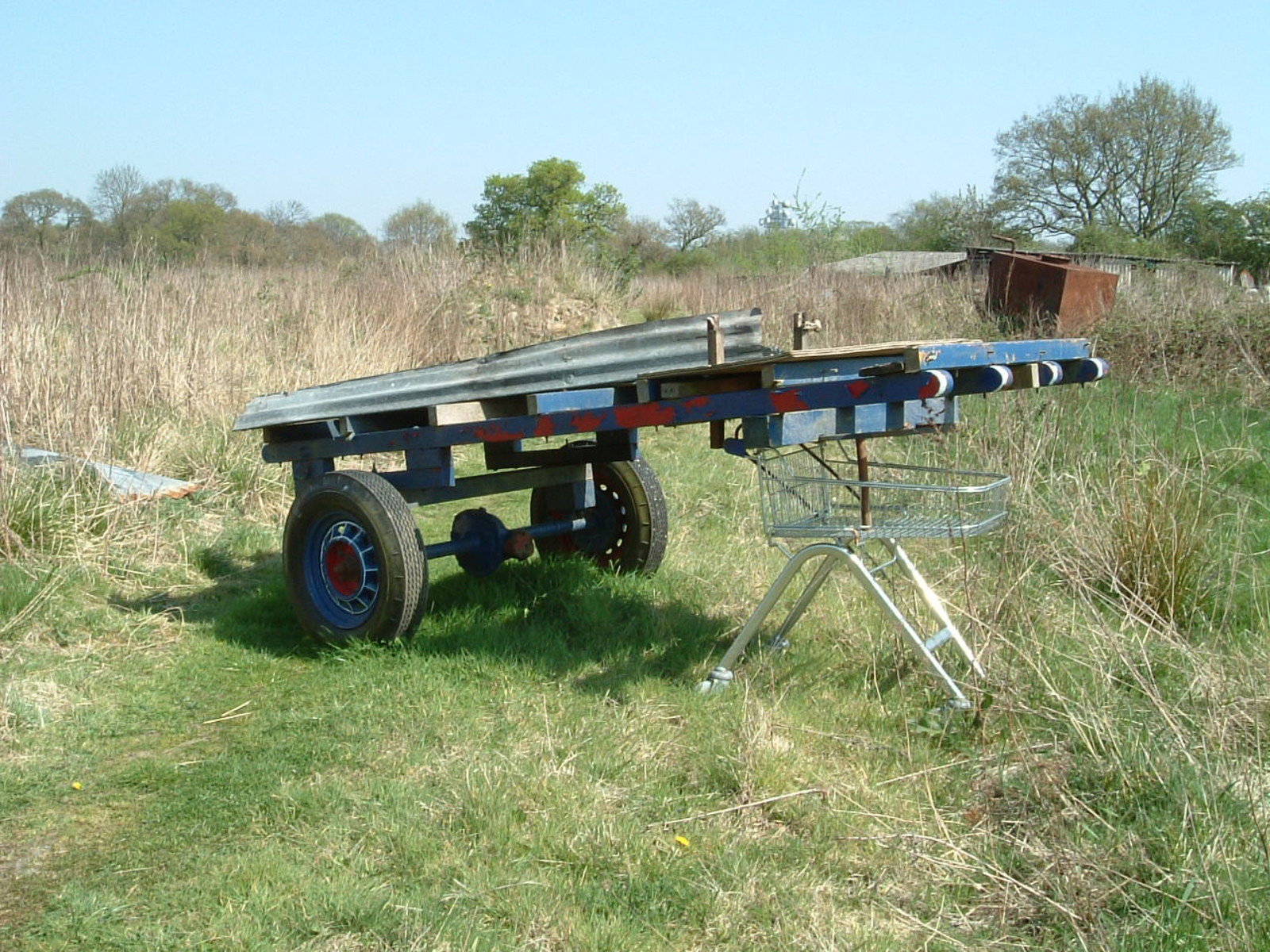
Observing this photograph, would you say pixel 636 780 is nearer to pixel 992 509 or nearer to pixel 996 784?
pixel 996 784

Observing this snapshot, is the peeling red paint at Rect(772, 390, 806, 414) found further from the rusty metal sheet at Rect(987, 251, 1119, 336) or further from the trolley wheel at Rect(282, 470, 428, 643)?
the rusty metal sheet at Rect(987, 251, 1119, 336)

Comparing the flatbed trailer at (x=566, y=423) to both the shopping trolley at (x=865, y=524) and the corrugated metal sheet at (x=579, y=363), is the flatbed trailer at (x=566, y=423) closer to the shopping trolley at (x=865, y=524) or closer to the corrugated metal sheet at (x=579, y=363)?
the corrugated metal sheet at (x=579, y=363)

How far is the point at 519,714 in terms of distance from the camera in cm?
473

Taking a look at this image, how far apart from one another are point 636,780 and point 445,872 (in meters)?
0.83

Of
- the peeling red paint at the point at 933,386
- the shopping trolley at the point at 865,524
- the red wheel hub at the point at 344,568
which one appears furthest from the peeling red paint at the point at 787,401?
the red wheel hub at the point at 344,568

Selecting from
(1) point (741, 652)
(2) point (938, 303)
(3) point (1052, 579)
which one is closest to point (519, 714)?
(1) point (741, 652)

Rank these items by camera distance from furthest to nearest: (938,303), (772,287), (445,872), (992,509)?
(772,287)
(938,303)
(992,509)
(445,872)

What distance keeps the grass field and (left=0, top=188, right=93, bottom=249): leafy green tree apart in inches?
118

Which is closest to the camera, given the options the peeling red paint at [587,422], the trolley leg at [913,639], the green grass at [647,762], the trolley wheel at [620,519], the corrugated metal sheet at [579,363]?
the green grass at [647,762]

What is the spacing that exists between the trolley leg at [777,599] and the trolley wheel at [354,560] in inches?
57.6

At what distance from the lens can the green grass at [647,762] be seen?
320 cm

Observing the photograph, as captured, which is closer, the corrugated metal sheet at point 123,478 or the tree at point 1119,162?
the corrugated metal sheet at point 123,478

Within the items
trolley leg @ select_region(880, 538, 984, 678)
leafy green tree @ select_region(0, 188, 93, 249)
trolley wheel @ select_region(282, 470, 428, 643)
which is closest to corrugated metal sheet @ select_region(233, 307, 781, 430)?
trolley wheel @ select_region(282, 470, 428, 643)

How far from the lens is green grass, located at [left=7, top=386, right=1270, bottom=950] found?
3.20 metres
